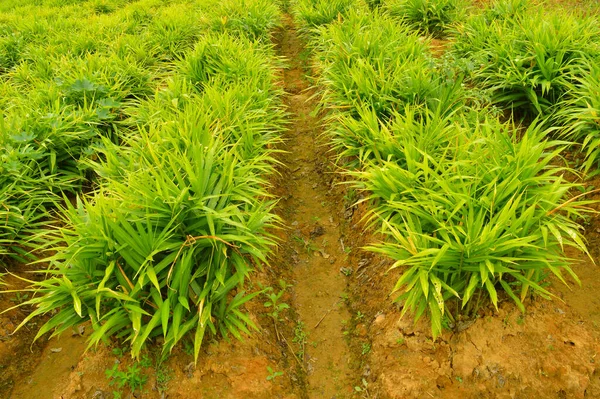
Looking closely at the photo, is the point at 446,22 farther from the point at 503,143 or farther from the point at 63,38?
the point at 63,38

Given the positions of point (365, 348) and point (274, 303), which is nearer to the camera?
point (365, 348)

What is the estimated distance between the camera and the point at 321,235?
143 inches

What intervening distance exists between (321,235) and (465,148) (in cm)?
130

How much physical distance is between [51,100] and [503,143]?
405cm

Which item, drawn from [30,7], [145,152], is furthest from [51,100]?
[30,7]

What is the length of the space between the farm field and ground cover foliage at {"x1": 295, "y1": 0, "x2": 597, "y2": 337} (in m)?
0.02

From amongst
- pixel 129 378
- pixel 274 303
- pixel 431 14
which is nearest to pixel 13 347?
pixel 129 378

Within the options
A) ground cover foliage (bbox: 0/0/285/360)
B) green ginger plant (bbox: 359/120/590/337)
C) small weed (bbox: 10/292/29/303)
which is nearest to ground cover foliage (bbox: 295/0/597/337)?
green ginger plant (bbox: 359/120/590/337)

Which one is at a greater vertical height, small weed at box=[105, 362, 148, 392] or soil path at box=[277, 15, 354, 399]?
small weed at box=[105, 362, 148, 392]

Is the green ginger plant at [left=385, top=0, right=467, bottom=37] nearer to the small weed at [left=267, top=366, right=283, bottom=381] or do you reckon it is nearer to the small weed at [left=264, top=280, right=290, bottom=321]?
the small weed at [left=264, top=280, right=290, bottom=321]

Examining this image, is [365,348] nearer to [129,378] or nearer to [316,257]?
[316,257]

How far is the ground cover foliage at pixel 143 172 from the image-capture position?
95.3 inches

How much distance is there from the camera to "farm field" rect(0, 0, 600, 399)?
2.41 metres

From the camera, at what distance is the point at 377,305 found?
9.57 feet
